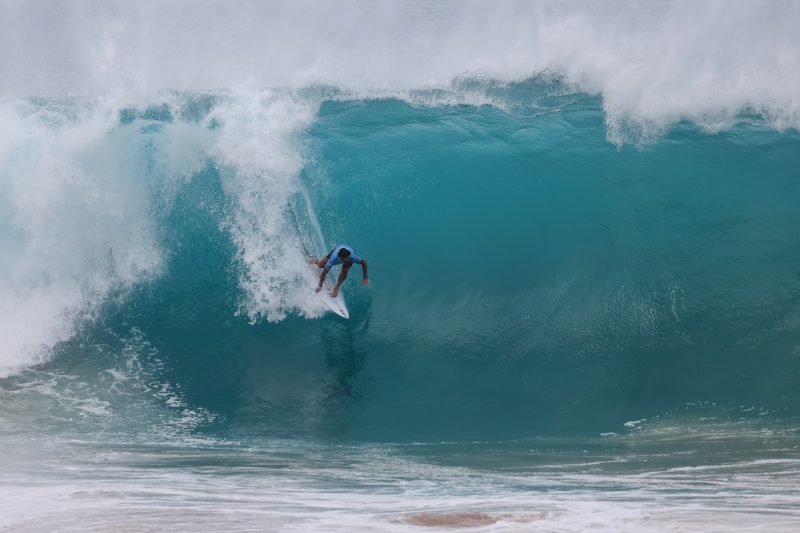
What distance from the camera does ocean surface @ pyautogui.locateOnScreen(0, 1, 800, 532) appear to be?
7.67 metres

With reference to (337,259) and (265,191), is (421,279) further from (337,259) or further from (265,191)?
(265,191)

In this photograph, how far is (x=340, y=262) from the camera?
32.3 feet

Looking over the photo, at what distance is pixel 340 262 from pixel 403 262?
1.59 meters

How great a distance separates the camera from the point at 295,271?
10539 millimetres

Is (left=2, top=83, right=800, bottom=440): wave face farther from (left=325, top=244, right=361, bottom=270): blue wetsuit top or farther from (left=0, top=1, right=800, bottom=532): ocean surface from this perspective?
(left=325, top=244, right=361, bottom=270): blue wetsuit top

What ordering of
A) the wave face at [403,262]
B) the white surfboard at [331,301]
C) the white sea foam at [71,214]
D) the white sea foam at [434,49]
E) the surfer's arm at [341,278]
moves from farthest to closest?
the white sea foam at [434,49] → the white sea foam at [71,214] → the white surfboard at [331,301] → the surfer's arm at [341,278] → the wave face at [403,262]

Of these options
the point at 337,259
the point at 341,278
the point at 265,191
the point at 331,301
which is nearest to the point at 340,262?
the point at 337,259

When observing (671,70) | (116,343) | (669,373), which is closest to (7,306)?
(116,343)

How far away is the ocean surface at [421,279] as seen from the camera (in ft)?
25.2

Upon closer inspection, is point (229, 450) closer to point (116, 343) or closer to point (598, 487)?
Result: point (116, 343)

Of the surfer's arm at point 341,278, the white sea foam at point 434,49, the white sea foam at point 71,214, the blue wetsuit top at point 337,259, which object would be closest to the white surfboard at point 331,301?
the surfer's arm at point 341,278

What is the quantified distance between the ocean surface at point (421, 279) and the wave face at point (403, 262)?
0.04 metres

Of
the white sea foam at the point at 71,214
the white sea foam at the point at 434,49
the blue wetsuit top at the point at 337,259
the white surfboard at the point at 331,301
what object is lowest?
the white surfboard at the point at 331,301

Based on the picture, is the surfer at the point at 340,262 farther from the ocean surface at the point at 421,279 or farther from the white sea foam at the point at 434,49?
the white sea foam at the point at 434,49
